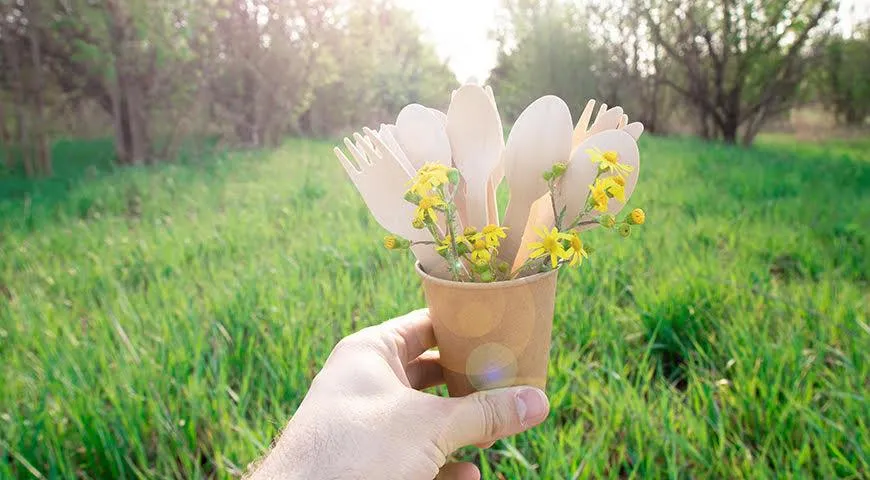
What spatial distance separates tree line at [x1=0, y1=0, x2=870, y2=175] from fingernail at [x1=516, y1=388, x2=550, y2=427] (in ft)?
20.4

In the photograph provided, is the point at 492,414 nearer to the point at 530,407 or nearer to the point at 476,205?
the point at 530,407

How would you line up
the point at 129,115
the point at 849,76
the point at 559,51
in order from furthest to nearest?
the point at 849,76, the point at 559,51, the point at 129,115

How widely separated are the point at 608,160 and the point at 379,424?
0.42 meters

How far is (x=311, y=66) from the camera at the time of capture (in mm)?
→ 10320

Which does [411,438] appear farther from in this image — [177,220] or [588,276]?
[177,220]

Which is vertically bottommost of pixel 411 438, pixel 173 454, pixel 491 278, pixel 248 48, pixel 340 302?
pixel 173 454

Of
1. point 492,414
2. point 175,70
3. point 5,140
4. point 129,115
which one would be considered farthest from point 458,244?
point 175,70

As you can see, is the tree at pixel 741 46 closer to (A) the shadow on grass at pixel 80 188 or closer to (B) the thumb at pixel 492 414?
(A) the shadow on grass at pixel 80 188

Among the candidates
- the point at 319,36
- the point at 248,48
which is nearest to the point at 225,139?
the point at 248,48

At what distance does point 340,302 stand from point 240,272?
2.16ft

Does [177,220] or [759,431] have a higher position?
[177,220]

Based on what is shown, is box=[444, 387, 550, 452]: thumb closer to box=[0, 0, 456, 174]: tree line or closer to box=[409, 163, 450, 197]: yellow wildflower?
box=[409, 163, 450, 197]: yellow wildflower

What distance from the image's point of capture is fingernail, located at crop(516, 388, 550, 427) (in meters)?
0.79

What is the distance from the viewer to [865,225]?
3004 millimetres
